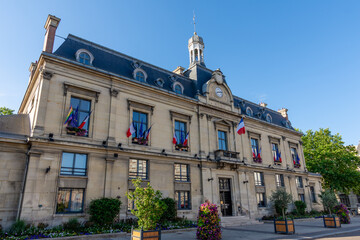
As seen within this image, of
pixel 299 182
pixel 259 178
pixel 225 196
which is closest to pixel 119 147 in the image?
pixel 225 196

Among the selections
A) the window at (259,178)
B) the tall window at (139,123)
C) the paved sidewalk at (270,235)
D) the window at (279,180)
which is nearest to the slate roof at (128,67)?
the tall window at (139,123)

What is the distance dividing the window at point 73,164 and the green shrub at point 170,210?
684 cm

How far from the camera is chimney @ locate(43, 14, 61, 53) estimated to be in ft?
64.4

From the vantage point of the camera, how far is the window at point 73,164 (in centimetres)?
1747

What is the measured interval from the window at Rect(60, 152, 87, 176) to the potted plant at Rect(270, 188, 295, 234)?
46.9 ft

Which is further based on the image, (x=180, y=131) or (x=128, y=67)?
(x=180, y=131)

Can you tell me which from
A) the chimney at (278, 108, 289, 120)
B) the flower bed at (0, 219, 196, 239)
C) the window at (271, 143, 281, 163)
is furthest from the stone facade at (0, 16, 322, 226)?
the chimney at (278, 108, 289, 120)

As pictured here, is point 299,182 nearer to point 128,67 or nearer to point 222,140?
point 222,140

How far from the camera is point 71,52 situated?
20.4 metres

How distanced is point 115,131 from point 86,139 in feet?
8.10

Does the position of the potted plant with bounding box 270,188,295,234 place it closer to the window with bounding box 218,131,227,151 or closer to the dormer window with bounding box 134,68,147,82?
the window with bounding box 218,131,227,151

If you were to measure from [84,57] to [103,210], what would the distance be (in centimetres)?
1240

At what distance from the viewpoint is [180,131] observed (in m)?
25.1

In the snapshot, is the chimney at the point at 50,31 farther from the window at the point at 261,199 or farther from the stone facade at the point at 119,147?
the window at the point at 261,199
